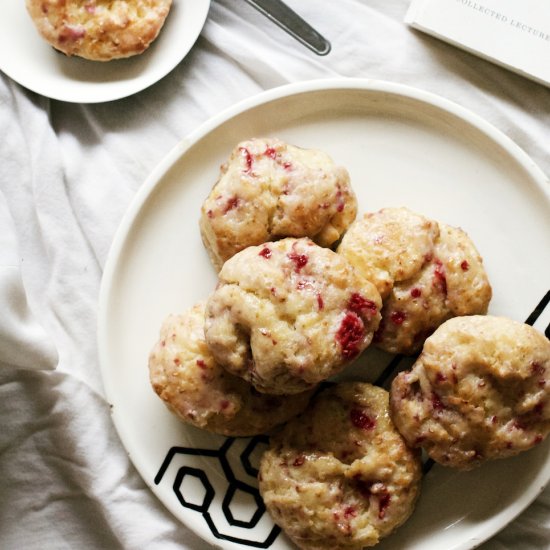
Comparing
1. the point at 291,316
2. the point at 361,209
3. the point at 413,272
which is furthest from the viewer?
the point at 361,209

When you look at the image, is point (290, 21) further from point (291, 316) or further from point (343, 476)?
point (343, 476)

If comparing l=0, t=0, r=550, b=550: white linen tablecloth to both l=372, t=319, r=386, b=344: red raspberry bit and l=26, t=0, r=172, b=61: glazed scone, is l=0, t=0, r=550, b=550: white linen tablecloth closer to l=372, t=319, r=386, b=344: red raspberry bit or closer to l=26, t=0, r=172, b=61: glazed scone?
l=26, t=0, r=172, b=61: glazed scone

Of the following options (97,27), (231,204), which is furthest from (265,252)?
(97,27)

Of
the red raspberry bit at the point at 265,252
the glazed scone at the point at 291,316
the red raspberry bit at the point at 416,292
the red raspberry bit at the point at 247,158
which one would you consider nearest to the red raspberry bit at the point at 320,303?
the glazed scone at the point at 291,316

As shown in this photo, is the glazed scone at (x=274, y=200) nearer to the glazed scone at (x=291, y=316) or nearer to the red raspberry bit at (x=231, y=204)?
the red raspberry bit at (x=231, y=204)

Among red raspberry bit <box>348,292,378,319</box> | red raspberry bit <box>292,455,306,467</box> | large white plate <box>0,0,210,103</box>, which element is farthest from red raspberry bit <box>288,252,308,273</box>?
large white plate <box>0,0,210,103</box>
